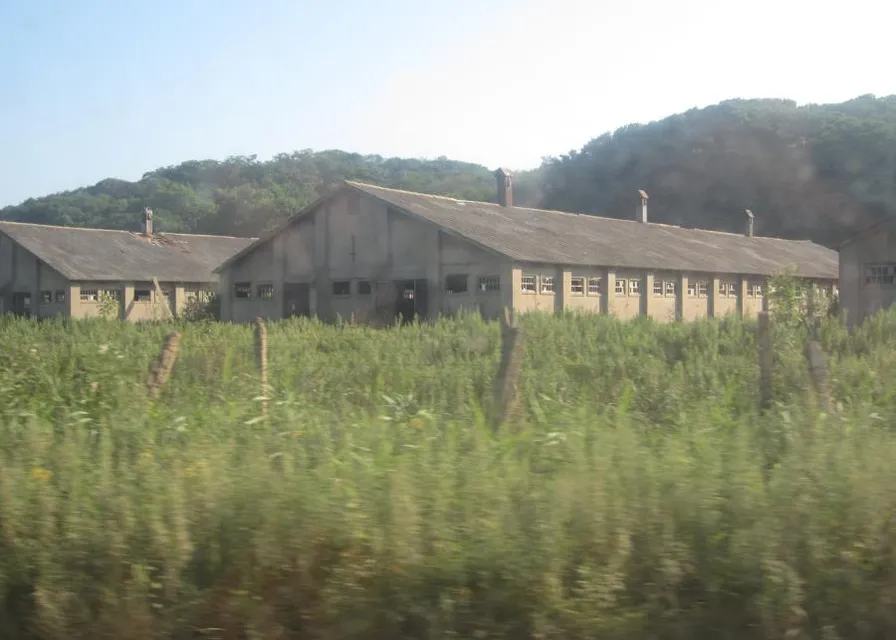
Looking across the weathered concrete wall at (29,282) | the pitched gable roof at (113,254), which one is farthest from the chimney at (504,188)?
the weathered concrete wall at (29,282)

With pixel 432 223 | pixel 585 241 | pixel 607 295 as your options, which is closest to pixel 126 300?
pixel 432 223

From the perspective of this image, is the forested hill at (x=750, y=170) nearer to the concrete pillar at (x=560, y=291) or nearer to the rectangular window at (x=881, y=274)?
the rectangular window at (x=881, y=274)

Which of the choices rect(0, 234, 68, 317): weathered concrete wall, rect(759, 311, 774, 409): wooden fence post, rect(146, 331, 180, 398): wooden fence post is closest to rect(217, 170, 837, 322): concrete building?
rect(0, 234, 68, 317): weathered concrete wall

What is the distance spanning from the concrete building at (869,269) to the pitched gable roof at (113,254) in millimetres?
26635

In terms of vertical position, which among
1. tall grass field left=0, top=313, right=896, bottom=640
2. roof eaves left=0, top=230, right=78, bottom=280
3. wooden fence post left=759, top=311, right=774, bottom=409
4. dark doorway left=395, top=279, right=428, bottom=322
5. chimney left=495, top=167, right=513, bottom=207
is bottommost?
tall grass field left=0, top=313, right=896, bottom=640

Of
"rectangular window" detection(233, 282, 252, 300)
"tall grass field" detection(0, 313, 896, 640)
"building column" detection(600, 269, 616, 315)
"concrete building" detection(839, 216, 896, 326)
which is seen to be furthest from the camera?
"rectangular window" detection(233, 282, 252, 300)

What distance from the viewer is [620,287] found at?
118 ft

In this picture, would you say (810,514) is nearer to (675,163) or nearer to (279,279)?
(279,279)

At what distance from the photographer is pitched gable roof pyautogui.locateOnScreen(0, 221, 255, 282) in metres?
46.8

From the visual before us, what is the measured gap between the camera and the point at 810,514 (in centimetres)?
504

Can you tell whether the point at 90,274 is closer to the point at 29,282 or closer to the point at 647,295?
the point at 29,282

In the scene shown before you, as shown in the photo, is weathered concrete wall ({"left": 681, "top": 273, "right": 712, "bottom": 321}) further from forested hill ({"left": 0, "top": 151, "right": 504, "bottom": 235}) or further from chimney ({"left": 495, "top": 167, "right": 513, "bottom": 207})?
forested hill ({"left": 0, "top": 151, "right": 504, "bottom": 235})

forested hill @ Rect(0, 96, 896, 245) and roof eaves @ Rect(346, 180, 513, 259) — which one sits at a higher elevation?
forested hill @ Rect(0, 96, 896, 245)

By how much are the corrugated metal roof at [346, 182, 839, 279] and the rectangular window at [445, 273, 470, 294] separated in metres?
1.49
